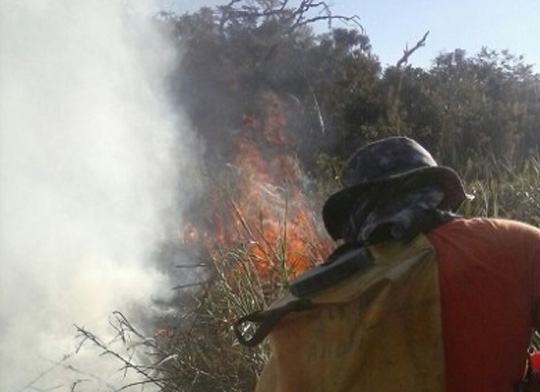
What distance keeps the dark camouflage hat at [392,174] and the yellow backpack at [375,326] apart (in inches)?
7.6

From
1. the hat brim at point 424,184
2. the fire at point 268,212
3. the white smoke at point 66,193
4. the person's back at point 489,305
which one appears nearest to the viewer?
the person's back at point 489,305

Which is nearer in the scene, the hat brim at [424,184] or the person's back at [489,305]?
the person's back at [489,305]

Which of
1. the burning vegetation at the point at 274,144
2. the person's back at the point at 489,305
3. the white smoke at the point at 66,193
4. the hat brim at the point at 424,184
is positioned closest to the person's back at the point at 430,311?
the person's back at the point at 489,305

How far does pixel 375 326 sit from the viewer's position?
197cm

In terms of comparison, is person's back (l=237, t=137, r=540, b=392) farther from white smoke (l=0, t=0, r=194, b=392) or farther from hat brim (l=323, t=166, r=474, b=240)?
white smoke (l=0, t=0, r=194, b=392)

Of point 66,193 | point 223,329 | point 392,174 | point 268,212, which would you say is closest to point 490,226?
point 392,174

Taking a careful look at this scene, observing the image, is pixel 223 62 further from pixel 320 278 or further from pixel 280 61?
pixel 320 278

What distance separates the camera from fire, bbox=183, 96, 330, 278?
14.2ft

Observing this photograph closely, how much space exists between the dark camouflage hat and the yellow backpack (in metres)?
0.19

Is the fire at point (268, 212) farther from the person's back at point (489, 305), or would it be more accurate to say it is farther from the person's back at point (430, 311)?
the person's back at point (489, 305)

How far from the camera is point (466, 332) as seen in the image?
6.39ft

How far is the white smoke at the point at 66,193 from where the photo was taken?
304 inches

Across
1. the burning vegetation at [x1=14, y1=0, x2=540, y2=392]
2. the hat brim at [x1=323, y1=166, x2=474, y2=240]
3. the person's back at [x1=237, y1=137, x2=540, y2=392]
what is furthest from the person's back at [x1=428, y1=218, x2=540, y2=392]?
the burning vegetation at [x1=14, y1=0, x2=540, y2=392]

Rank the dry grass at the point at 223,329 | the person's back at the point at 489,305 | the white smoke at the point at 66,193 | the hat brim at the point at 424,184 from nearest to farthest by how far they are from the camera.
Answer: the person's back at the point at 489,305 → the hat brim at the point at 424,184 → the dry grass at the point at 223,329 → the white smoke at the point at 66,193
